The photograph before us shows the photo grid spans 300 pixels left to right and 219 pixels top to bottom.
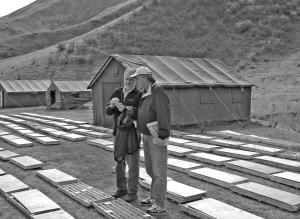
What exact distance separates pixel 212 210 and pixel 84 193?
2.30m

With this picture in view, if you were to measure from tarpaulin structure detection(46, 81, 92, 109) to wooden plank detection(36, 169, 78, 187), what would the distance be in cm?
1875

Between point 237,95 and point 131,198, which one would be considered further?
point 237,95

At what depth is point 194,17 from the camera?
41.2 meters

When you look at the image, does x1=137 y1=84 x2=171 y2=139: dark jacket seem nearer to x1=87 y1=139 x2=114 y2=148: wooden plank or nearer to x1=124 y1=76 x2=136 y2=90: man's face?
x1=124 y1=76 x2=136 y2=90: man's face

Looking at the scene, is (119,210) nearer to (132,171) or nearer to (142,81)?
(132,171)

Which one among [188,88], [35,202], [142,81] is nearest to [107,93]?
[188,88]

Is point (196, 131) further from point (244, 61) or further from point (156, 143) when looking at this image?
point (244, 61)

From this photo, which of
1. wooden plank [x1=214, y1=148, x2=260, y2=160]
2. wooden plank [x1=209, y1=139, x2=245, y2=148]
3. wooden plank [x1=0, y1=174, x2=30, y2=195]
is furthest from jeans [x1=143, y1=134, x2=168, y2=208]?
wooden plank [x1=209, y1=139, x2=245, y2=148]

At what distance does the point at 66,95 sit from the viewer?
84.1 feet

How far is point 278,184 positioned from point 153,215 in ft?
9.80

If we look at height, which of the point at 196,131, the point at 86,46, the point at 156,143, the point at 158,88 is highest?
the point at 86,46

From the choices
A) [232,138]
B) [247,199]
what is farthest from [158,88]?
[232,138]

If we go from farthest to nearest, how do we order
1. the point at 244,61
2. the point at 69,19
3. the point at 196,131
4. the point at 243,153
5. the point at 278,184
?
the point at 69,19 < the point at 244,61 < the point at 196,131 < the point at 243,153 < the point at 278,184

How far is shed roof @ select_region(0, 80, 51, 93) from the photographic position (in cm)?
2882
